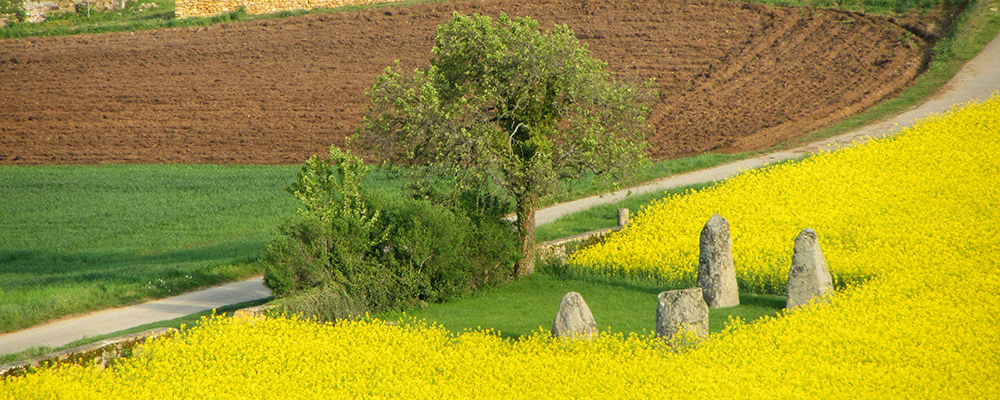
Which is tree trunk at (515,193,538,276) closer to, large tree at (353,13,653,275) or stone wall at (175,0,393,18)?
large tree at (353,13,653,275)

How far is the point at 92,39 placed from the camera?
5178 cm

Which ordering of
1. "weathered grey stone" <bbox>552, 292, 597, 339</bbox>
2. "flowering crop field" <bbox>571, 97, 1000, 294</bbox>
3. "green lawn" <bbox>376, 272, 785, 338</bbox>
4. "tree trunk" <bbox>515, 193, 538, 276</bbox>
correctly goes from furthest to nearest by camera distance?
"tree trunk" <bbox>515, 193, 538, 276</bbox> → "flowering crop field" <bbox>571, 97, 1000, 294</bbox> → "green lawn" <bbox>376, 272, 785, 338</bbox> → "weathered grey stone" <bbox>552, 292, 597, 339</bbox>

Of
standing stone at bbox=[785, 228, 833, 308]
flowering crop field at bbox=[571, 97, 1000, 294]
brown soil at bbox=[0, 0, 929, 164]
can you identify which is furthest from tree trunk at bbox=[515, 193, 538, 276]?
brown soil at bbox=[0, 0, 929, 164]

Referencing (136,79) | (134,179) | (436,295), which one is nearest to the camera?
(436,295)

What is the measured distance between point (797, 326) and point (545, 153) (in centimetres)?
705

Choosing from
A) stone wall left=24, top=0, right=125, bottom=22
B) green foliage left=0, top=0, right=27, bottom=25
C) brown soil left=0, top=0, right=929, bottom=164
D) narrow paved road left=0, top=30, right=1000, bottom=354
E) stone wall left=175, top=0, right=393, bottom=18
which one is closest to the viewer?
narrow paved road left=0, top=30, right=1000, bottom=354

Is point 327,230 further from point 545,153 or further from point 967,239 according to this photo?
point 967,239

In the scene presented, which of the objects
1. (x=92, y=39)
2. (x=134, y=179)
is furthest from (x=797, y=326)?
(x=92, y=39)

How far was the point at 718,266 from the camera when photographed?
16734 millimetres

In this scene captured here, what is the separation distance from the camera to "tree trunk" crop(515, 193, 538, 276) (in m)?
19.6

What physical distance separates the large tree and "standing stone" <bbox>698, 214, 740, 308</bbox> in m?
3.29

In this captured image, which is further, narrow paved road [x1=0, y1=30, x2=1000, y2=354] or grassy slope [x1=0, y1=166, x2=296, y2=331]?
grassy slope [x1=0, y1=166, x2=296, y2=331]

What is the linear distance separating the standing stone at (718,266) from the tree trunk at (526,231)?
4460mm

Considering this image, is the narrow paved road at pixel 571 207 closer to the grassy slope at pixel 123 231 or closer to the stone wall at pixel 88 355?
the grassy slope at pixel 123 231
